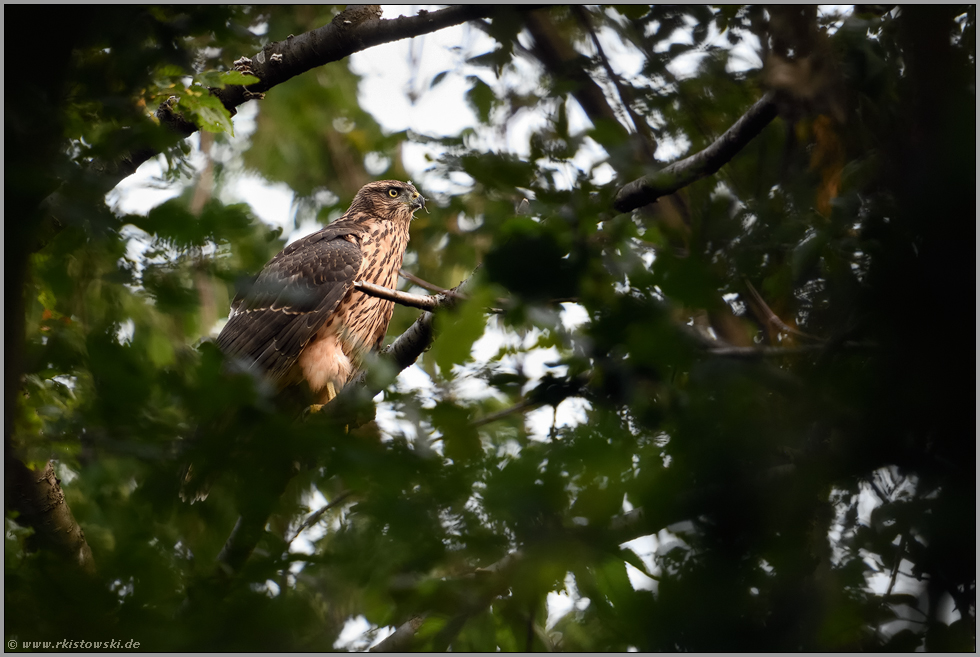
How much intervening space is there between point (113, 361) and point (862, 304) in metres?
1.17

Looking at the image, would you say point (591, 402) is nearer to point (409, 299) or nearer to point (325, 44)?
point (409, 299)

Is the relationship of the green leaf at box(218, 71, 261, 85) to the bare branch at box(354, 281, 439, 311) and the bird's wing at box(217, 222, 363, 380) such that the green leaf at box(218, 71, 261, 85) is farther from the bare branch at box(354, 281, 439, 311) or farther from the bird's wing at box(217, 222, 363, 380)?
the bird's wing at box(217, 222, 363, 380)

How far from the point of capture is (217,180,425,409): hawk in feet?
15.6

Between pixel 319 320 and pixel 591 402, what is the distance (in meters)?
3.84

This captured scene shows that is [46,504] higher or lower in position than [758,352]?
higher

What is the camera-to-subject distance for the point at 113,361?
1135mm

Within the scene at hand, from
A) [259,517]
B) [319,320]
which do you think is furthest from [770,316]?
[319,320]

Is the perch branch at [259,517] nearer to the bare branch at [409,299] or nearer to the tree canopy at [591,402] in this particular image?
the tree canopy at [591,402]

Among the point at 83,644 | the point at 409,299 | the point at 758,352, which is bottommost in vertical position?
the point at 83,644

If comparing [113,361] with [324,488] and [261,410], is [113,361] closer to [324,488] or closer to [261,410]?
[261,410]

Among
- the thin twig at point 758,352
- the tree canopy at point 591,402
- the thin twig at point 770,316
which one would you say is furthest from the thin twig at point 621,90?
the thin twig at point 758,352

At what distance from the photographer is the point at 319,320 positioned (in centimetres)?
486

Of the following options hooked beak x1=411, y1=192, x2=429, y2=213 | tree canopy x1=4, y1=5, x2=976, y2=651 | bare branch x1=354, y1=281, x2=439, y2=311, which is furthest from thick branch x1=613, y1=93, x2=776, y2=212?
hooked beak x1=411, y1=192, x2=429, y2=213

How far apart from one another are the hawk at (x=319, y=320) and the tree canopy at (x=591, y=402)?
9.78 feet
